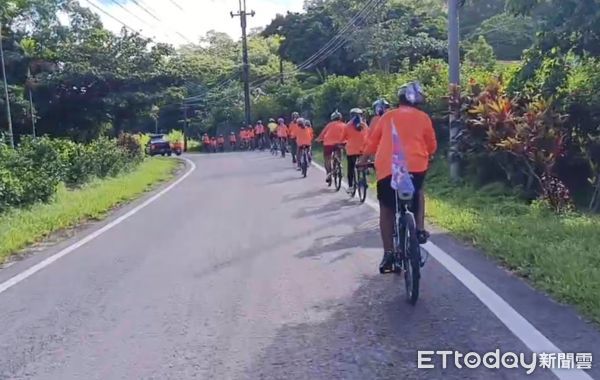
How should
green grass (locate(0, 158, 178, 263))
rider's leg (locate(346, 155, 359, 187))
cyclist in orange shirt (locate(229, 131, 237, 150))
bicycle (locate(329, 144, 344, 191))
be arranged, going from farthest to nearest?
cyclist in orange shirt (locate(229, 131, 237, 150)) < bicycle (locate(329, 144, 344, 191)) < rider's leg (locate(346, 155, 359, 187)) < green grass (locate(0, 158, 178, 263))

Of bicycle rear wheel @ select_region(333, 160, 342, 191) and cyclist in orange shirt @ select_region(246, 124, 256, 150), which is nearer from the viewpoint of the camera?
bicycle rear wheel @ select_region(333, 160, 342, 191)

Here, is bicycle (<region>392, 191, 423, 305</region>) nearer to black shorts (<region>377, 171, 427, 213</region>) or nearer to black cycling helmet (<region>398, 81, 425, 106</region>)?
black shorts (<region>377, 171, 427, 213</region>)

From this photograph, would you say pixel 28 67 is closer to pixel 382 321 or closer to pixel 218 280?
pixel 218 280

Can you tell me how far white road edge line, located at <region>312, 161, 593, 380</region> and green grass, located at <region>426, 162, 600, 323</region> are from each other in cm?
49

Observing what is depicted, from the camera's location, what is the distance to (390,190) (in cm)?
708

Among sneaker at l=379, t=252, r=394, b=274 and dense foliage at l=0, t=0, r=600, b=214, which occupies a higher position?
dense foliage at l=0, t=0, r=600, b=214

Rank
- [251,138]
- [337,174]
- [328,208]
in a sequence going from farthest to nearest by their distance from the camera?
[251,138] < [337,174] < [328,208]

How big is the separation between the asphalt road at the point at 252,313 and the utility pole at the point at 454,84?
5529mm

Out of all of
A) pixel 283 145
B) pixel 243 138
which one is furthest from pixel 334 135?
pixel 243 138

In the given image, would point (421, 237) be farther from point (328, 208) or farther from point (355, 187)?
point (355, 187)

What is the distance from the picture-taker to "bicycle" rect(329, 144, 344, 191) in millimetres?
16484

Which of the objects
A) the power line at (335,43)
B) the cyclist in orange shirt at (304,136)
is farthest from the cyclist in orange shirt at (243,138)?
the cyclist in orange shirt at (304,136)

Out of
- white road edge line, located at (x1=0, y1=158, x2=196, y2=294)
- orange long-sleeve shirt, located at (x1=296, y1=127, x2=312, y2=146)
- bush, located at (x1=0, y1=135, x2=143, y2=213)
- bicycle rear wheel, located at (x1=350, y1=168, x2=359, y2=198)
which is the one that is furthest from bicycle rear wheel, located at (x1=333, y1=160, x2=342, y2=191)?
bush, located at (x1=0, y1=135, x2=143, y2=213)

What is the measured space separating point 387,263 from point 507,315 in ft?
A: 5.68
